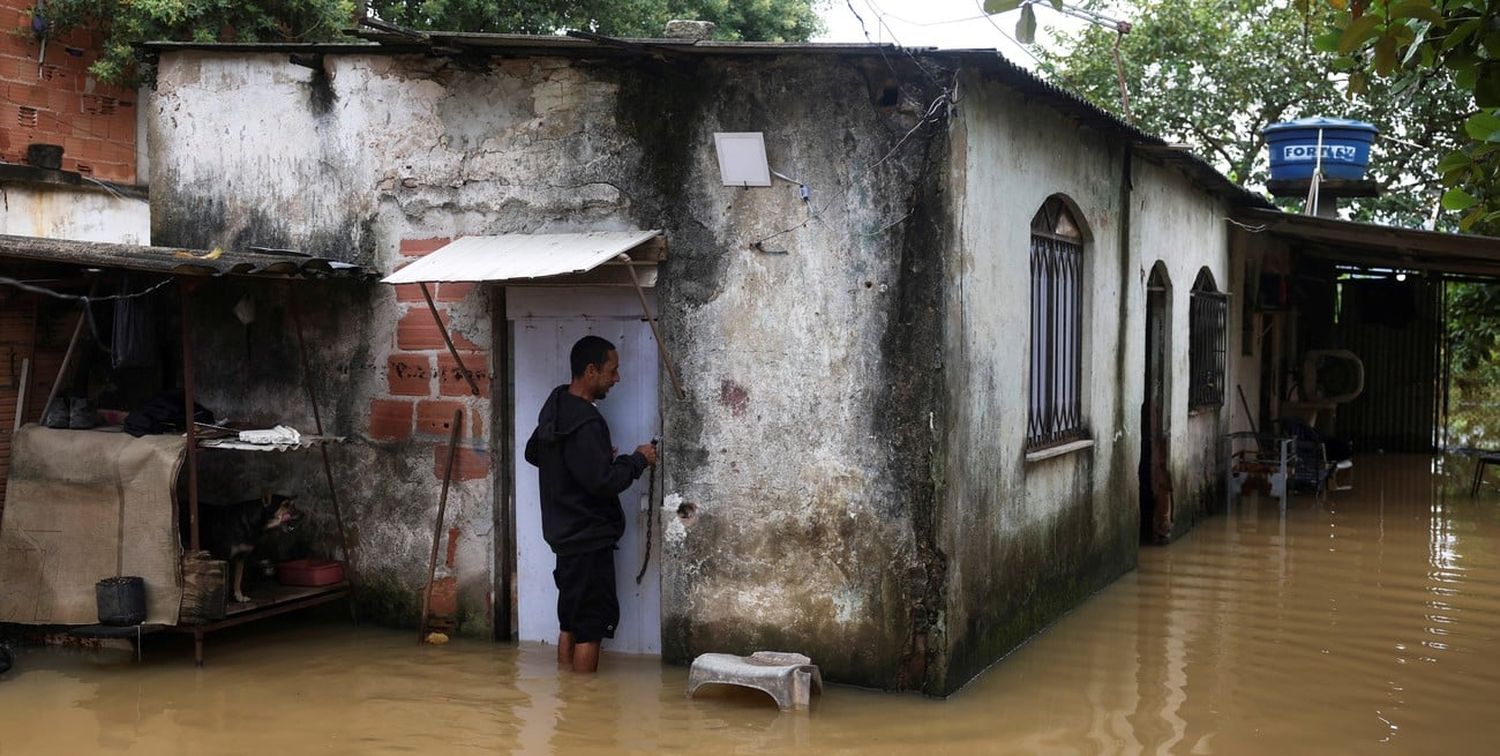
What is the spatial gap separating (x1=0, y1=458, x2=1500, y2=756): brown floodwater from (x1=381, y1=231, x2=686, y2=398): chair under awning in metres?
1.62

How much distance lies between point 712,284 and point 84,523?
349cm

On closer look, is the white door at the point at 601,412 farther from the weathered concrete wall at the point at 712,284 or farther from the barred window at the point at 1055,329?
the barred window at the point at 1055,329

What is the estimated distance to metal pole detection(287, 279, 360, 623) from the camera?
771 cm

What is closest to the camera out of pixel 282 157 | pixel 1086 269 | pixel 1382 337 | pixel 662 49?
pixel 662 49

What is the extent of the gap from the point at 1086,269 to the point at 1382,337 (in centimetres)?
1212

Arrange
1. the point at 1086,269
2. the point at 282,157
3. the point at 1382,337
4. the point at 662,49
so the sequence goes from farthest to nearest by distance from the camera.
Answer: the point at 1382,337 < the point at 1086,269 < the point at 282,157 < the point at 662,49

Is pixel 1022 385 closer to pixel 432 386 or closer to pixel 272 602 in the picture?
pixel 432 386

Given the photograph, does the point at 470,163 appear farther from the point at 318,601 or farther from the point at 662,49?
the point at 318,601

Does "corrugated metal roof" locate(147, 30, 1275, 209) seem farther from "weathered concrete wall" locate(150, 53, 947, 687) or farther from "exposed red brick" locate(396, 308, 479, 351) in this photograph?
"exposed red brick" locate(396, 308, 479, 351)

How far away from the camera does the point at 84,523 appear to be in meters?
7.09

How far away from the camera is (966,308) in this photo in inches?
265

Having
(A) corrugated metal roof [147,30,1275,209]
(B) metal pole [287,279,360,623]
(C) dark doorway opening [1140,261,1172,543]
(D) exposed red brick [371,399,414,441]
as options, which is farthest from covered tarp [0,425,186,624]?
(C) dark doorway opening [1140,261,1172,543]

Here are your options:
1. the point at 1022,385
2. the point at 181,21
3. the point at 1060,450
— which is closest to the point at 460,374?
the point at 1022,385

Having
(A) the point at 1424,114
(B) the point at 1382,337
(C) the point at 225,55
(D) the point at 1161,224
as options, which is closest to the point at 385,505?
(C) the point at 225,55
